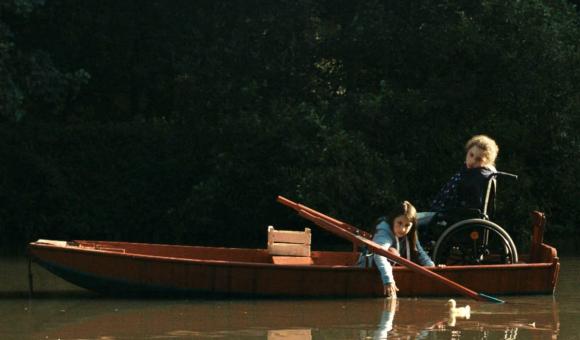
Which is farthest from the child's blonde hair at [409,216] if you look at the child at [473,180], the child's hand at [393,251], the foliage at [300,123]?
the foliage at [300,123]

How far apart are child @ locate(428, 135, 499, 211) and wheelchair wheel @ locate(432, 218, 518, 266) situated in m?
0.34

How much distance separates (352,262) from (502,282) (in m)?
1.86

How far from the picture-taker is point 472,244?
50.4 feet

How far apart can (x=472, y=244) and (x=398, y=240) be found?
88cm

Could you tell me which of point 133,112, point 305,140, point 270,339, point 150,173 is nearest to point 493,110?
point 305,140

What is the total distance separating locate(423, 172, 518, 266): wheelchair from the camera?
49.5 ft

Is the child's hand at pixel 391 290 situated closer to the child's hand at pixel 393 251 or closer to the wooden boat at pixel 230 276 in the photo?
the child's hand at pixel 393 251

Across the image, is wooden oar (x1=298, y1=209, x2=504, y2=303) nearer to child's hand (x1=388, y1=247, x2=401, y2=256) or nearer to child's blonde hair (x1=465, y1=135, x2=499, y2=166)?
child's hand (x1=388, y1=247, x2=401, y2=256)

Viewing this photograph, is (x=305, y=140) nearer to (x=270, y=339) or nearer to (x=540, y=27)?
(x=540, y=27)

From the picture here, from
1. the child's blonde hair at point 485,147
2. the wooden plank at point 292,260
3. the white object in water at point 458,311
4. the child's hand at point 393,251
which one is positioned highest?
the child's blonde hair at point 485,147

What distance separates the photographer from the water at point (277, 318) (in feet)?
41.8

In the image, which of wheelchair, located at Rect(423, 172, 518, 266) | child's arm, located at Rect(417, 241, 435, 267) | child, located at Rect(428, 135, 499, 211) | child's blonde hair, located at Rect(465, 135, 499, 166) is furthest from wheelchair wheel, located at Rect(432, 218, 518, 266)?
child's blonde hair, located at Rect(465, 135, 499, 166)

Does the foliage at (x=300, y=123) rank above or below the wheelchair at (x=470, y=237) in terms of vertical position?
above

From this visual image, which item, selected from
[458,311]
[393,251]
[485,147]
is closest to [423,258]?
[393,251]
